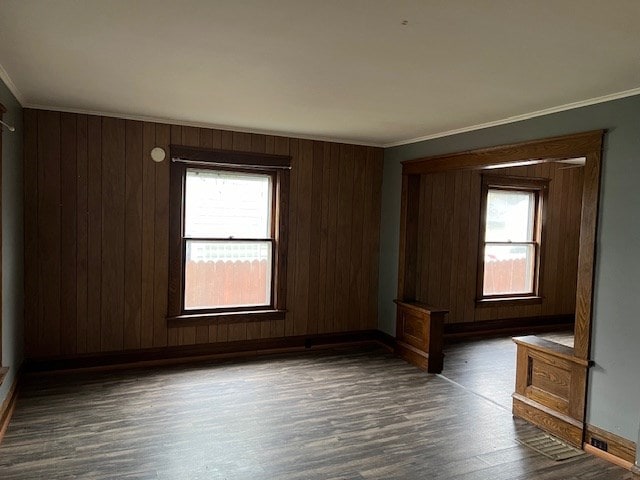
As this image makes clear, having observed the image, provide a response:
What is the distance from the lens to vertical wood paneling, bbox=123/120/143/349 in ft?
14.4

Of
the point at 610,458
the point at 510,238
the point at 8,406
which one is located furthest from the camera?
the point at 510,238

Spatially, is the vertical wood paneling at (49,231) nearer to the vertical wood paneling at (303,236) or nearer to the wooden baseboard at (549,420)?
the vertical wood paneling at (303,236)

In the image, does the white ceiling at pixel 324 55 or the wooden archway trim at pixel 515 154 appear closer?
the white ceiling at pixel 324 55

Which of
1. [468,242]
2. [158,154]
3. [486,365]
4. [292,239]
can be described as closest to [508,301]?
[468,242]

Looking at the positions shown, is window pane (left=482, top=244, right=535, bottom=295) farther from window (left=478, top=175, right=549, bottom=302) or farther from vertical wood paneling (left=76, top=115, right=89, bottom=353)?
vertical wood paneling (left=76, top=115, right=89, bottom=353)

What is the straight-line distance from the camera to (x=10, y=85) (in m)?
3.30

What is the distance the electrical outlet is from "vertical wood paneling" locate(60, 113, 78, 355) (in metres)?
4.28

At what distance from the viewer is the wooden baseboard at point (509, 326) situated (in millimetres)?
6051

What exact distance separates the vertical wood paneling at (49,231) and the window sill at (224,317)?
1.02 m

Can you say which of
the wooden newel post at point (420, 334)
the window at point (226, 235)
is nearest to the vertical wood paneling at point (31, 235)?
the window at point (226, 235)

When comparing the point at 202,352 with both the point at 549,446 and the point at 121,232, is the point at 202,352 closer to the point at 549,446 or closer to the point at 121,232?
the point at 121,232

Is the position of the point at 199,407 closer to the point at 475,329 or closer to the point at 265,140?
the point at 265,140

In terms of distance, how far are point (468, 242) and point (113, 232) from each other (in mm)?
4230

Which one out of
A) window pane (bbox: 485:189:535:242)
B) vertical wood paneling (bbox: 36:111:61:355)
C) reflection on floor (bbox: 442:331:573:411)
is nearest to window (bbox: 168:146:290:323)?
vertical wood paneling (bbox: 36:111:61:355)
